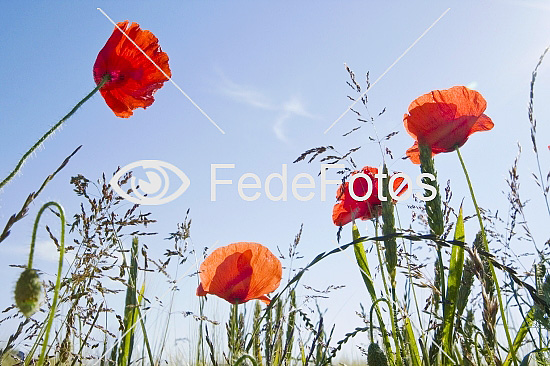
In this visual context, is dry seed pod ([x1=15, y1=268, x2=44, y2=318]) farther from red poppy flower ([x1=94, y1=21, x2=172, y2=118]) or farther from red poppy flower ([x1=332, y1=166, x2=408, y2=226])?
red poppy flower ([x1=332, y1=166, x2=408, y2=226])

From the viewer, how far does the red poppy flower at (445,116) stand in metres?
1.59

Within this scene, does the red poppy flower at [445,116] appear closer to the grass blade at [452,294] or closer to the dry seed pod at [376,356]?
the grass blade at [452,294]

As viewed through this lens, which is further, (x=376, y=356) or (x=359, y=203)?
(x=359, y=203)

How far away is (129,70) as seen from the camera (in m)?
1.63

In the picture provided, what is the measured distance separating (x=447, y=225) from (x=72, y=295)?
980 mm

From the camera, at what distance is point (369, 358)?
125 centimetres

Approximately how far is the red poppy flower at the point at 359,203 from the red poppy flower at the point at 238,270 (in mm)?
300

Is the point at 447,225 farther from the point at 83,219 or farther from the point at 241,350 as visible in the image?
the point at 83,219

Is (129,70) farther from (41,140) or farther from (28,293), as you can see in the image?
(28,293)

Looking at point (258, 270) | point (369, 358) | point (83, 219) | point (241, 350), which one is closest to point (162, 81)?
point (83, 219)

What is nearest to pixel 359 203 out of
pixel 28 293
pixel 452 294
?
pixel 452 294

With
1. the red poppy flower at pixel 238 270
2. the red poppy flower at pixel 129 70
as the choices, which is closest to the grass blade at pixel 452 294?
the red poppy flower at pixel 238 270

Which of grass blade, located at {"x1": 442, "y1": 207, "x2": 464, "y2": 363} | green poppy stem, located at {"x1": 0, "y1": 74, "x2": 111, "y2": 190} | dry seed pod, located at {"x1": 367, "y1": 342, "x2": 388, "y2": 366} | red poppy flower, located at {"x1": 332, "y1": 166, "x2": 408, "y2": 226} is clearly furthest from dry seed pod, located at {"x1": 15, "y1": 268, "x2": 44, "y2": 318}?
red poppy flower, located at {"x1": 332, "y1": 166, "x2": 408, "y2": 226}

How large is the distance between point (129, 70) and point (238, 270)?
2.21ft
